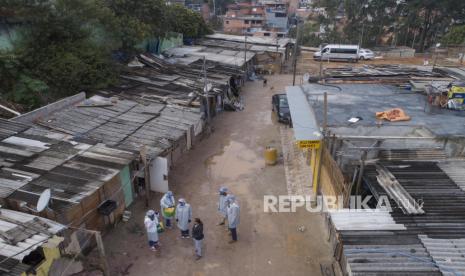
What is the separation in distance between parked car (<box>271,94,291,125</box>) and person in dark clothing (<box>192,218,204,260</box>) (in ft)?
40.4

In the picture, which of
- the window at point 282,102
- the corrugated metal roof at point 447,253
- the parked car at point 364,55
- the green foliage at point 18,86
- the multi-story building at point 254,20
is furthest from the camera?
the multi-story building at point 254,20

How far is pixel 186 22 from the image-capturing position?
115ft

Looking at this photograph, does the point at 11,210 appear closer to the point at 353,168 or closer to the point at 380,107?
the point at 353,168

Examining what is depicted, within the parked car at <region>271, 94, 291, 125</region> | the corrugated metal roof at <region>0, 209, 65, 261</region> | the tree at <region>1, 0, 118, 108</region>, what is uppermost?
the tree at <region>1, 0, 118, 108</region>

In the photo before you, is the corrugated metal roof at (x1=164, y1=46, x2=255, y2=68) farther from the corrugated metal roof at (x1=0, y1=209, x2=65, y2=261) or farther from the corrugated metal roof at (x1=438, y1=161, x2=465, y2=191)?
the corrugated metal roof at (x1=0, y1=209, x2=65, y2=261)

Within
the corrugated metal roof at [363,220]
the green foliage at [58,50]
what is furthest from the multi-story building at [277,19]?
the corrugated metal roof at [363,220]

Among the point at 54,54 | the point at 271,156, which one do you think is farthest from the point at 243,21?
the point at 271,156

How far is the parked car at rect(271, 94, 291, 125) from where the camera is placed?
21.1 metres

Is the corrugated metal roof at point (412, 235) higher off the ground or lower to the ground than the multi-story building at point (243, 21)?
lower

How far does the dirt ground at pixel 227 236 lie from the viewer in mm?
9891

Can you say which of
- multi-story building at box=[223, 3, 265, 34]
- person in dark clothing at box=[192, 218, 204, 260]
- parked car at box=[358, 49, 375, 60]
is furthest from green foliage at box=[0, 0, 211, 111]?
multi-story building at box=[223, 3, 265, 34]

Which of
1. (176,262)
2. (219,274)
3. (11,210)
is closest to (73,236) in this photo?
(11,210)

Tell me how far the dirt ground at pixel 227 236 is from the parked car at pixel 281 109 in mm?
4297

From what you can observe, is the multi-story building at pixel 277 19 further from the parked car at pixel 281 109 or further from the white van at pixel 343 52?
the parked car at pixel 281 109
